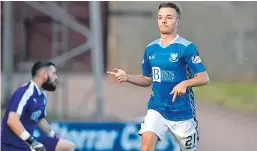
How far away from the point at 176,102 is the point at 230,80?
3992 millimetres

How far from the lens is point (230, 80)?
29.4 ft

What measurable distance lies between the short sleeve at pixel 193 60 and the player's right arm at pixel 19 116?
6.24ft

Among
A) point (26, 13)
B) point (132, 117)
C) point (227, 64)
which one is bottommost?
point (132, 117)

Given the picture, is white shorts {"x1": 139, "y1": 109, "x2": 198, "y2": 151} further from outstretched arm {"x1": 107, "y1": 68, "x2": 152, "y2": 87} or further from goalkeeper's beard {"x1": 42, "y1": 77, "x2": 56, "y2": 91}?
goalkeeper's beard {"x1": 42, "y1": 77, "x2": 56, "y2": 91}

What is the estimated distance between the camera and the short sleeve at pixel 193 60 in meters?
4.89

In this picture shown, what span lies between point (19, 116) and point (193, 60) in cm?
199

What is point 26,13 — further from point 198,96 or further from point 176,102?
point 176,102

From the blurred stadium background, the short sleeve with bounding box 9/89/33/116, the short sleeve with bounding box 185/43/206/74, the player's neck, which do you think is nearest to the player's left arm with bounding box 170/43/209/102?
the short sleeve with bounding box 185/43/206/74

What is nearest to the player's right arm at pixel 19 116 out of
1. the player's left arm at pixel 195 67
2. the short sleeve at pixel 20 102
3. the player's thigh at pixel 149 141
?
the short sleeve at pixel 20 102

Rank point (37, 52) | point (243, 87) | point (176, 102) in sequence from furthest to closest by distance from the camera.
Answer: point (37, 52) → point (243, 87) → point (176, 102)

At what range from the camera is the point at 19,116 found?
627cm

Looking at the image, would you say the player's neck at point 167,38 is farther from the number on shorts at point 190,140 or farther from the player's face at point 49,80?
the player's face at point 49,80

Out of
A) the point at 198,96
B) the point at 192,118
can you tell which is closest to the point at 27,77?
the point at 198,96

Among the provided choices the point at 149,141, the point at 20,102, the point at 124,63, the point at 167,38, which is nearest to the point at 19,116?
the point at 20,102
